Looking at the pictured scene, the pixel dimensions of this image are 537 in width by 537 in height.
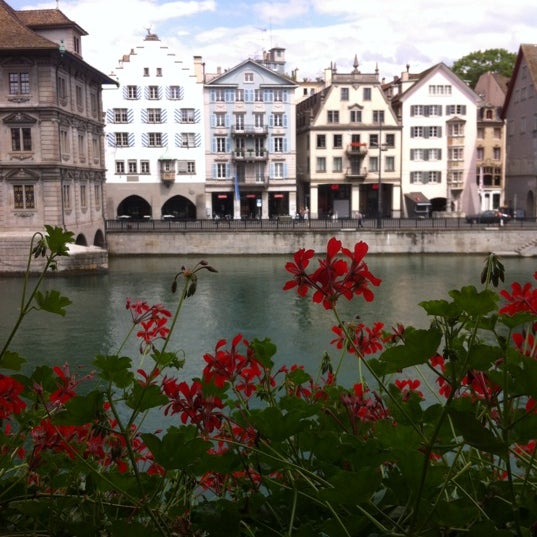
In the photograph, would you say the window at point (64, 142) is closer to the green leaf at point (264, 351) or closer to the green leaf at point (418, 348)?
the green leaf at point (264, 351)

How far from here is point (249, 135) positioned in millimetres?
47656

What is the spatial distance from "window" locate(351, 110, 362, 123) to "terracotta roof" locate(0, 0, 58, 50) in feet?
72.6

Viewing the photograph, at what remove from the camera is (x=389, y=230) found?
127 feet

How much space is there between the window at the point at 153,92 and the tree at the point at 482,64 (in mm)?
29282

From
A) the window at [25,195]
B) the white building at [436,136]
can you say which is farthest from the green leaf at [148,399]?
the white building at [436,136]

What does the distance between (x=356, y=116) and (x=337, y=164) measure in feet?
10.4

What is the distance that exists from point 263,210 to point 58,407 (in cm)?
4603

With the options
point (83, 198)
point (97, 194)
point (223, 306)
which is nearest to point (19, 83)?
point (83, 198)

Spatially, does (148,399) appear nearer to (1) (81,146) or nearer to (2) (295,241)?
(1) (81,146)

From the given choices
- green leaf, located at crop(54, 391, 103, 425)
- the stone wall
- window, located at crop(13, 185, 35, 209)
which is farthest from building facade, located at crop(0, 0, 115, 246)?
green leaf, located at crop(54, 391, 103, 425)

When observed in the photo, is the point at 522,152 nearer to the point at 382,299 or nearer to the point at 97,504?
the point at 382,299

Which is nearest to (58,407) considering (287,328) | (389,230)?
(287,328)

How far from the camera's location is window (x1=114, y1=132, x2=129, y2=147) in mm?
46562

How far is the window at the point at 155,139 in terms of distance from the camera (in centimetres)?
4678
